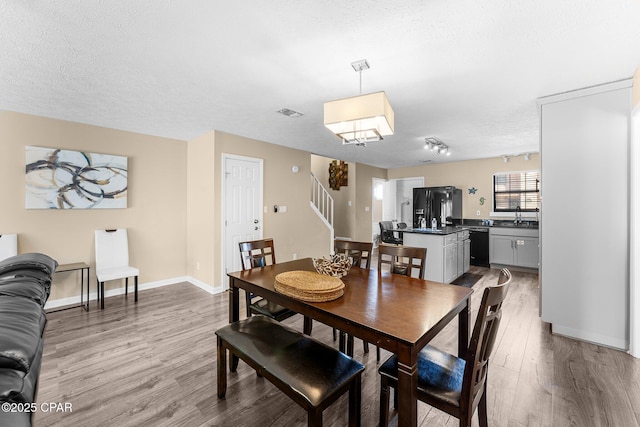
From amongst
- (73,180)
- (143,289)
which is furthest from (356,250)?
(73,180)

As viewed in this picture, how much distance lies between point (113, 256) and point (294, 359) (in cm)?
363

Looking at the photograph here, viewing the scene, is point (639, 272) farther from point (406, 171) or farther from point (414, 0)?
point (406, 171)

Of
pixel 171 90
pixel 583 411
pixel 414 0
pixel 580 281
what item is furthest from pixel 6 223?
pixel 580 281

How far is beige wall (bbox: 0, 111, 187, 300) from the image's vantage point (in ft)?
10.8

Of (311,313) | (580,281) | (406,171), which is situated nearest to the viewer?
(311,313)

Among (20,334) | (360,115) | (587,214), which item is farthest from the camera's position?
(587,214)

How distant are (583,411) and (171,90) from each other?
4.15 m

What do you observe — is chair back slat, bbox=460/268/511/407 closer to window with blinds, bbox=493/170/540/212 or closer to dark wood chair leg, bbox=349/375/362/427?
dark wood chair leg, bbox=349/375/362/427

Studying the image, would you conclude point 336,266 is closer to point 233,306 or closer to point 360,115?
point 233,306

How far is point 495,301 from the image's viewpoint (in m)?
1.20

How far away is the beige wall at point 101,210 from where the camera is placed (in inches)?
130

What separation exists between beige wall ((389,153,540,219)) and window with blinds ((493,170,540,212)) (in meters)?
0.12

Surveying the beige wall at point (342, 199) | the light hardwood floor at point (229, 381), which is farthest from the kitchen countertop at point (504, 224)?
the light hardwood floor at point (229, 381)

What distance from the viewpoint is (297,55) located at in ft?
6.98
